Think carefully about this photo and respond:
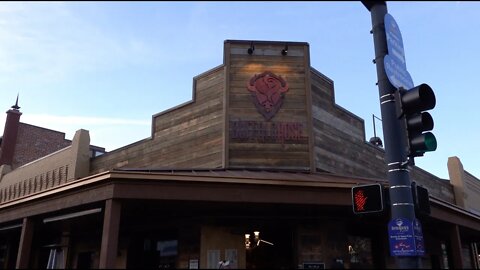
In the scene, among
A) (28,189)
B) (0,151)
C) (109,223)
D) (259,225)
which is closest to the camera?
(109,223)

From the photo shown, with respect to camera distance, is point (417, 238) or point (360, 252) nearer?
point (417, 238)

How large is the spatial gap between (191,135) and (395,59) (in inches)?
384

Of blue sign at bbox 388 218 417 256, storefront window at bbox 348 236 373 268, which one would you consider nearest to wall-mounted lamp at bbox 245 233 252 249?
storefront window at bbox 348 236 373 268

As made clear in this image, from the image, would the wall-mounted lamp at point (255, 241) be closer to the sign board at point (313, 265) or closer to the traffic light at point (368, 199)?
the sign board at point (313, 265)

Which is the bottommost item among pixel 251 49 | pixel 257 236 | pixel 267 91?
pixel 257 236

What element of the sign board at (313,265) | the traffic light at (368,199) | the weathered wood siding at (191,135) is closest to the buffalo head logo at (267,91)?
the weathered wood siding at (191,135)

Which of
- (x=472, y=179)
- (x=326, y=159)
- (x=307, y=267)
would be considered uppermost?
(x=472, y=179)

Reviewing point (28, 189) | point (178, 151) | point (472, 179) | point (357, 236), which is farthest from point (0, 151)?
point (472, 179)

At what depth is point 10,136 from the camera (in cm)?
2998

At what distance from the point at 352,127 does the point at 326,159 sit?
8.10 feet

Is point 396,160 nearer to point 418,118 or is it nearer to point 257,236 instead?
point 418,118

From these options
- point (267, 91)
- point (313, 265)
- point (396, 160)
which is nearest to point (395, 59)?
point (396, 160)

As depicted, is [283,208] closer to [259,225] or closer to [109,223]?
[259,225]

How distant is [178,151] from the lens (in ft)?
51.5
